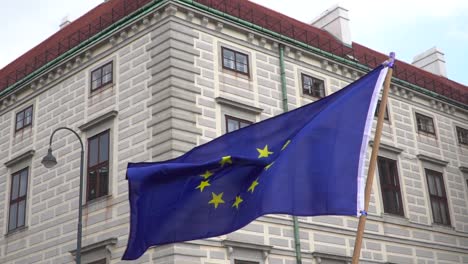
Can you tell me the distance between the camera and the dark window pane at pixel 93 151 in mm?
23406

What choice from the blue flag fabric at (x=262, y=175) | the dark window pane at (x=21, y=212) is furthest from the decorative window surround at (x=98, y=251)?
the blue flag fabric at (x=262, y=175)

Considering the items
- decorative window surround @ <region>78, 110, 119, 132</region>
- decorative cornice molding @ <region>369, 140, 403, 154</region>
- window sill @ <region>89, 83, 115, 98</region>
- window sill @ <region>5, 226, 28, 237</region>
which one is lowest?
window sill @ <region>5, 226, 28, 237</region>

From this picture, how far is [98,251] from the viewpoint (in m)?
21.9

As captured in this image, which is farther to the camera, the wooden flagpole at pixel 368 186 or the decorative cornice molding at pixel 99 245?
the decorative cornice molding at pixel 99 245

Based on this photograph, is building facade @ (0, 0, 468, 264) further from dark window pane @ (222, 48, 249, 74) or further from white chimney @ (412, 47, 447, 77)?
white chimney @ (412, 47, 447, 77)

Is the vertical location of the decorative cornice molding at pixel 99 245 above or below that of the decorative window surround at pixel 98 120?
below

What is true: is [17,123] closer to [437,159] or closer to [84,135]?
[84,135]

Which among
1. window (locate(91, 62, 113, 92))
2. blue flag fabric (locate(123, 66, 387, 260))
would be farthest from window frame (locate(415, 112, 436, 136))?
blue flag fabric (locate(123, 66, 387, 260))

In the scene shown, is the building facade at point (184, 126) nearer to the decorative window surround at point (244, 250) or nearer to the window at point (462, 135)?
the decorative window surround at point (244, 250)

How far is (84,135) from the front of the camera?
78.8 ft

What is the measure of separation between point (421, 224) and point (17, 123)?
649 inches

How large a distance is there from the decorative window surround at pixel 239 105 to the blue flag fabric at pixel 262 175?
34.0 feet

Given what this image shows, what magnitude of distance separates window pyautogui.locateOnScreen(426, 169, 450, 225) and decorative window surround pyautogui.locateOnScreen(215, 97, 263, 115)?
373 inches

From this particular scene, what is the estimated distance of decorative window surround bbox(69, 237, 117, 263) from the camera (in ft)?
70.4
